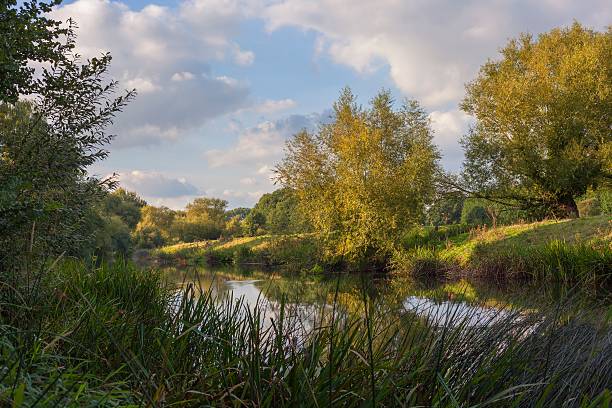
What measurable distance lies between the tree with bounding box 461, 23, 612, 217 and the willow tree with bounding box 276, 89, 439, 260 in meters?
3.37

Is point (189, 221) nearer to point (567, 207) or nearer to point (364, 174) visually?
point (364, 174)

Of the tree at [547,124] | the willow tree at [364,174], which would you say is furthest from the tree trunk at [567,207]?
the willow tree at [364,174]

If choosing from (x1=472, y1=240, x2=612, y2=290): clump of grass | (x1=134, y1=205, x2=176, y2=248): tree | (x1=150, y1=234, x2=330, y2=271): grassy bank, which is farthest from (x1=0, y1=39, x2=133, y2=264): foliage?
(x1=134, y1=205, x2=176, y2=248): tree

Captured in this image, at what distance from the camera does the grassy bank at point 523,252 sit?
13.1 m

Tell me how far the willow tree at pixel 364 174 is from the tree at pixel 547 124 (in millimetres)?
3370

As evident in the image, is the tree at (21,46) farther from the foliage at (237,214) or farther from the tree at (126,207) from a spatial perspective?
the foliage at (237,214)

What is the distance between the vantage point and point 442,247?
22016mm

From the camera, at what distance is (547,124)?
22766 millimetres

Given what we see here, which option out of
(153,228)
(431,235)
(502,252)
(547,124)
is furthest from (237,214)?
(502,252)

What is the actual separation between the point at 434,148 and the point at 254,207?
45.8m

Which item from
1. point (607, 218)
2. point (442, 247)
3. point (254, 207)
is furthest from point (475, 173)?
point (254, 207)

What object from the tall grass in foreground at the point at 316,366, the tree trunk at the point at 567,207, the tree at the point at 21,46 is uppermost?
the tree at the point at 21,46

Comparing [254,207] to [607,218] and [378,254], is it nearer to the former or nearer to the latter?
[378,254]

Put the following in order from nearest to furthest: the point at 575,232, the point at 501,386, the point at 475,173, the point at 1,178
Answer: the point at 501,386, the point at 1,178, the point at 575,232, the point at 475,173
